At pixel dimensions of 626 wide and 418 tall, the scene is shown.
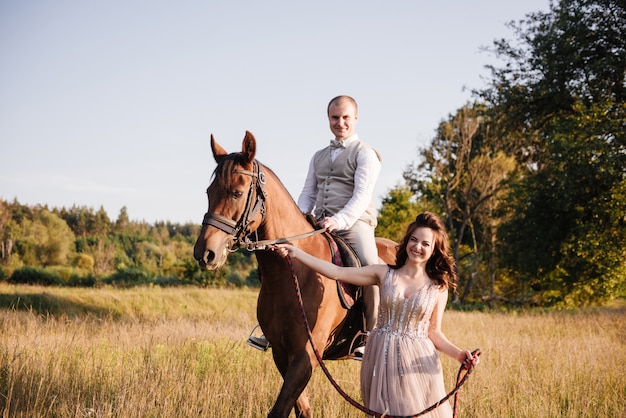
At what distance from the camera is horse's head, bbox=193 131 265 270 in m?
3.41

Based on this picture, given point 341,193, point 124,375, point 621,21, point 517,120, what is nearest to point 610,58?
point 621,21

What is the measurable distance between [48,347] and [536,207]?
17.4 meters

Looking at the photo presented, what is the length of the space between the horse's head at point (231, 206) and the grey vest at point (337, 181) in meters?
1.04

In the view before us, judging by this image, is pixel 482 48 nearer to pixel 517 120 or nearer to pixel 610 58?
pixel 517 120

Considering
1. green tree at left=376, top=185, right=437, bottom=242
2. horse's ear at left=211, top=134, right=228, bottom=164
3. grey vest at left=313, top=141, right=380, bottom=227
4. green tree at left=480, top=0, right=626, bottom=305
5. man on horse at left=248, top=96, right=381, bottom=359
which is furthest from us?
green tree at left=376, top=185, right=437, bottom=242

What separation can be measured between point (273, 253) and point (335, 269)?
1.65ft

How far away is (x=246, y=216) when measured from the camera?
3.70 metres

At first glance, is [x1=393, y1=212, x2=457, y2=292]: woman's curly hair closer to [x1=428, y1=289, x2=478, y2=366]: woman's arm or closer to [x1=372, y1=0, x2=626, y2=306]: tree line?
[x1=428, y1=289, x2=478, y2=366]: woman's arm

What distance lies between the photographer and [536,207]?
64.5ft

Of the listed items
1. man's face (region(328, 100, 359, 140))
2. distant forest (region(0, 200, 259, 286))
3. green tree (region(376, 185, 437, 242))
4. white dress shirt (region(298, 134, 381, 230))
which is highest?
green tree (region(376, 185, 437, 242))

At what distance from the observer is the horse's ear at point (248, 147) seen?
366 cm

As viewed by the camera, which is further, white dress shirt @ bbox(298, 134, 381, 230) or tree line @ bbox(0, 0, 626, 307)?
tree line @ bbox(0, 0, 626, 307)

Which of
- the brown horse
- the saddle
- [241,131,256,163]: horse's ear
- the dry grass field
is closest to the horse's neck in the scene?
the brown horse

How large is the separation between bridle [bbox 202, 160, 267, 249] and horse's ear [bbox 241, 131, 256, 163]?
0.33 ft
